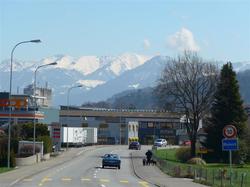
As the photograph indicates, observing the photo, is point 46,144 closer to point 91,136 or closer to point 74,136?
point 74,136

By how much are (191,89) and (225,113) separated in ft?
28.7

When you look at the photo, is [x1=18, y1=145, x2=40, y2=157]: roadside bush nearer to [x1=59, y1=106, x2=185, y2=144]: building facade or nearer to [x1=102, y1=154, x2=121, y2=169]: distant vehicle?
[x1=102, y1=154, x2=121, y2=169]: distant vehicle

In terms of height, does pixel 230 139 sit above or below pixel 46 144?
below

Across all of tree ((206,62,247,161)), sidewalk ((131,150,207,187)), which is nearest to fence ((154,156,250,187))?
sidewalk ((131,150,207,187))

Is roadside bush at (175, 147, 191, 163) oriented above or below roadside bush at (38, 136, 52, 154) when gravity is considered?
below

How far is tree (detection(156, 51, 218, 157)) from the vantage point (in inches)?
3275

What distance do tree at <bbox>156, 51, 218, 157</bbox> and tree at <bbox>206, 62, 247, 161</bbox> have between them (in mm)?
5624

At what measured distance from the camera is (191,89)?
83562 millimetres

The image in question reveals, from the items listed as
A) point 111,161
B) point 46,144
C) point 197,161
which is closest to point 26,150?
point 46,144

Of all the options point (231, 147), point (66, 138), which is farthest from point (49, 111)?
point (231, 147)

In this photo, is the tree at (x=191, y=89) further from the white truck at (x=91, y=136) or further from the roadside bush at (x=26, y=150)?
the white truck at (x=91, y=136)

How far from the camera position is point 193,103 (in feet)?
275

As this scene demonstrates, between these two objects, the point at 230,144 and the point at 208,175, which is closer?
the point at 230,144

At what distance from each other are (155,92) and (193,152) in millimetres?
8883
